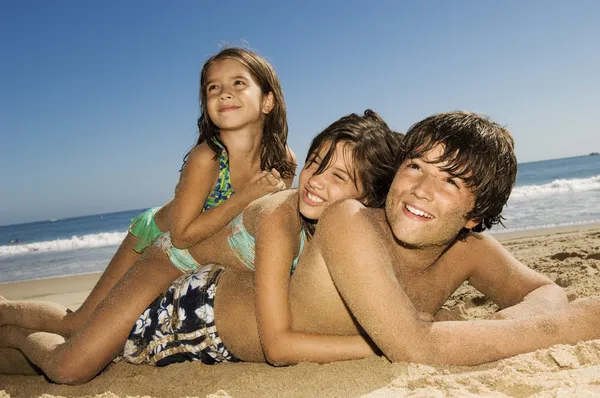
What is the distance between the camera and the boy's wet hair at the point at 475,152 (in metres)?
2.32

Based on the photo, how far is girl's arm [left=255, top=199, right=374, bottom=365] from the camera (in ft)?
7.53

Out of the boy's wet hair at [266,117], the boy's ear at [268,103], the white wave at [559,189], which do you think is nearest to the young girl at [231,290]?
the boy's wet hair at [266,117]

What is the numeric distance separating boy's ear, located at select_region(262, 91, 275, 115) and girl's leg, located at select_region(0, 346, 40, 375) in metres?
2.30

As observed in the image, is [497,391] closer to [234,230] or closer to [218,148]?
[234,230]

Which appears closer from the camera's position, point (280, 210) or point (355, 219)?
point (355, 219)

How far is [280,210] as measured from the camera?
2545mm

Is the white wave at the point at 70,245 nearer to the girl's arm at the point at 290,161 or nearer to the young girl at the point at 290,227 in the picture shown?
the girl's arm at the point at 290,161

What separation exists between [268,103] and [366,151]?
1.36 metres

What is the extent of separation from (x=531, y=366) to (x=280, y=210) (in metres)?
1.30

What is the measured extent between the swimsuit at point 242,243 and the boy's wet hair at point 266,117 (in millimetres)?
784

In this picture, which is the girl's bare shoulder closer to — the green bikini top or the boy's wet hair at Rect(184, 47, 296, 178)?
the green bikini top

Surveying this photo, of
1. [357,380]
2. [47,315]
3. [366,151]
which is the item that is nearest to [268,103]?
[366,151]

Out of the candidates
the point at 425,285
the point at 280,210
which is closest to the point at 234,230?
the point at 280,210

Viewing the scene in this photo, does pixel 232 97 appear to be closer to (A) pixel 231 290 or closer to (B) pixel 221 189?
(B) pixel 221 189
